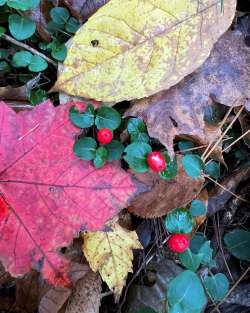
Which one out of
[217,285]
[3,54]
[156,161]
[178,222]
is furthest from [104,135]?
[217,285]

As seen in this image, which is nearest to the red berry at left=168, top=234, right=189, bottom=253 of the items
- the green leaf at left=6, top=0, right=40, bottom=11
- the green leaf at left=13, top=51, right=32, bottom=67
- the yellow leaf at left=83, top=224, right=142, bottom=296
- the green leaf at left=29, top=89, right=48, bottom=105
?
the yellow leaf at left=83, top=224, right=142, bottom=296

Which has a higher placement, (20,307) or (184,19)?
(184,19)

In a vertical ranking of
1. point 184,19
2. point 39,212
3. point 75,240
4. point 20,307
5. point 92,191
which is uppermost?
point 184,19

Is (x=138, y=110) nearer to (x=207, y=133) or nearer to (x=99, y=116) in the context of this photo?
(x=99, y=116)

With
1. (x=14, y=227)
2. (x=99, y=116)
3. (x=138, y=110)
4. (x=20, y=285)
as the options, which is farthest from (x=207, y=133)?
(x=20, y=285)

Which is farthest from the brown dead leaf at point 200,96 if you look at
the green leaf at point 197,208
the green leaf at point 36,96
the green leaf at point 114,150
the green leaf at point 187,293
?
the green leaf at point 187,293

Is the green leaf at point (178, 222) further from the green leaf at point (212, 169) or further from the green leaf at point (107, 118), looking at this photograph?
the green leaf at point (107, 118)

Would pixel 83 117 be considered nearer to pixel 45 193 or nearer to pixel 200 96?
pixel 45 193

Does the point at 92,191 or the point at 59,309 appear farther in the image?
the point at 59,309
